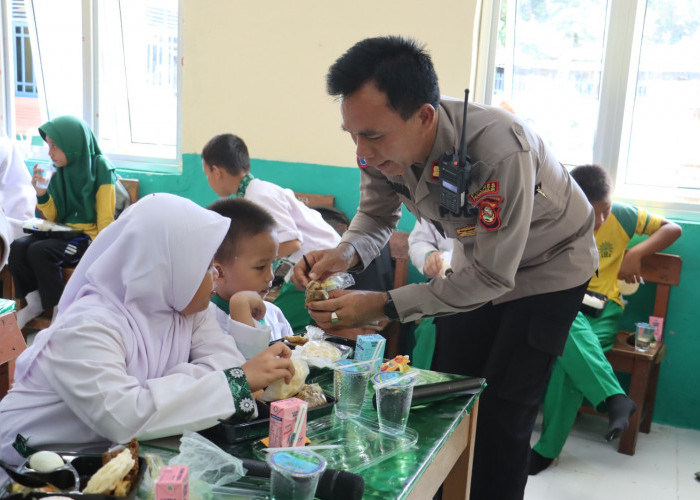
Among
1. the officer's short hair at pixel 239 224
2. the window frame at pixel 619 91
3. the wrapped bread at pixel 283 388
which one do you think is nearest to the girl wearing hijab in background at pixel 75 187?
the window frame at pixel 619 91

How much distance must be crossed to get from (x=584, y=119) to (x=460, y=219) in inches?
89.9

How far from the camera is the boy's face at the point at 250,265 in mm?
1961

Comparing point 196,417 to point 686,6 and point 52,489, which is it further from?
point 686,6

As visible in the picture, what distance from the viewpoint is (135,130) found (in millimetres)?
4984

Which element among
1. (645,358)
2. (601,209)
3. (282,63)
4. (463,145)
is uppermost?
(282,63)

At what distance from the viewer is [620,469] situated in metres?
2.97

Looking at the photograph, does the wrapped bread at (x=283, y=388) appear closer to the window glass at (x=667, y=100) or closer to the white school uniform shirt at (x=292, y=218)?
the white school uniform shirt at (x=292, y=218)

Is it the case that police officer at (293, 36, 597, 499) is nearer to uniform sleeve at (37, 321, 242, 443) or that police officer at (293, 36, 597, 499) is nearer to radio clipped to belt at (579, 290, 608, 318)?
uniform sleeve at (37, 321, 242, 443)

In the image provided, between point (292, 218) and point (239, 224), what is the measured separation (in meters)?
1.40

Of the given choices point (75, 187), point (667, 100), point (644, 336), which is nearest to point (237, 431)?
point (644, 336)

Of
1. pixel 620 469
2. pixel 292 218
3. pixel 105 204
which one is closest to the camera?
pixel 620 469

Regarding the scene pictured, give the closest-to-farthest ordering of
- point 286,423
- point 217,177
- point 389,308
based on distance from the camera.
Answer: point 286,423, point 389,308, point 217,177

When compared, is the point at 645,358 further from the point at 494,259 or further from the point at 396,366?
the point at 396,366

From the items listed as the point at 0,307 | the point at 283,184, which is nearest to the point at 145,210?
the point at 0,307
